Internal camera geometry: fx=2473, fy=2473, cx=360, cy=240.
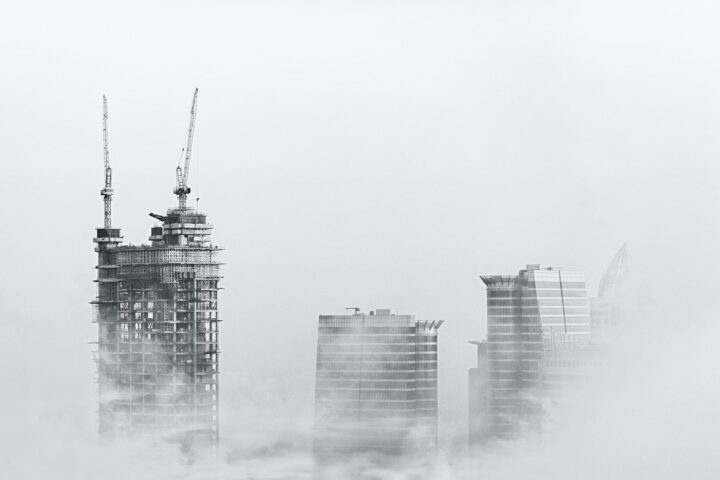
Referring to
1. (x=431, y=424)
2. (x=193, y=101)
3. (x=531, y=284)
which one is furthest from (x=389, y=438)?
(x=193, y=101)

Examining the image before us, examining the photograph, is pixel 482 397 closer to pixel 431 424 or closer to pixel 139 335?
pixel 431 424

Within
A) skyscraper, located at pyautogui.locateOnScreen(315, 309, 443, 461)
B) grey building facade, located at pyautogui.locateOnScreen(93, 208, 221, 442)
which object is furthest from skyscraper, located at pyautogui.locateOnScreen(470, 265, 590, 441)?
grey building facade, located at pyautogui.locateOnScreen(93, 208, 221, 442)

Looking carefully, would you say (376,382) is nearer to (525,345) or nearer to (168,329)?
(525,345)

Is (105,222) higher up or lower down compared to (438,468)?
higher up

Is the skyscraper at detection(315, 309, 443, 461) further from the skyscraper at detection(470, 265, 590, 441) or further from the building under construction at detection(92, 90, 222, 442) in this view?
the building under construction at detection(92, 90, 222, 442)

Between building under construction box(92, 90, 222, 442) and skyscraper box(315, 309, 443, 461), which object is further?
skyscraper box(315, 309, 443, 461)
